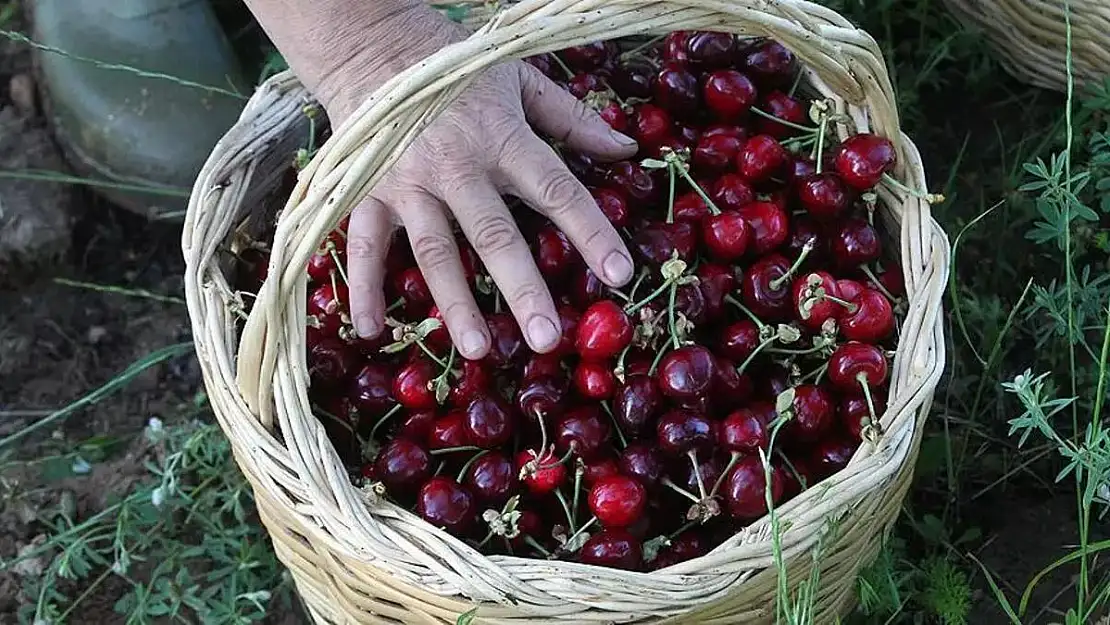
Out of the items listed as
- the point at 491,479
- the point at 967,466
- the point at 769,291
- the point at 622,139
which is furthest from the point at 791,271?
the point at 967,466

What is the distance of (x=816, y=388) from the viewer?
113cm

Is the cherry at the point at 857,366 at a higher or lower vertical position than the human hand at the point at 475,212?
lower

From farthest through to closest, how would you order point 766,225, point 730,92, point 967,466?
point 967,466, point 730,92, point 766,225

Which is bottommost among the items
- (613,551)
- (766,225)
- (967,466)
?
(967,466)

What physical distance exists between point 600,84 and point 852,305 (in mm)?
421

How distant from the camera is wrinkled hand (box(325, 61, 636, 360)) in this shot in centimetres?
111

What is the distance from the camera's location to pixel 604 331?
1103 millimetres

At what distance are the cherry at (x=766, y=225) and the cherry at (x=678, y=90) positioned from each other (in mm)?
182

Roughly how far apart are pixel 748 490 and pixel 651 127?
0.45 meters

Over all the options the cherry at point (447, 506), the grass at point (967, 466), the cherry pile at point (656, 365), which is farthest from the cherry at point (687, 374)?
the grass at point (967, 466)

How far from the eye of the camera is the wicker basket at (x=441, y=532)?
3.08ft

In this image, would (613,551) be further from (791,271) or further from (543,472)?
(791,271)

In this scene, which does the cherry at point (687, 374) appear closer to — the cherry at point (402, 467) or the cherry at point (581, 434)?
the cherry at point (581, 434)

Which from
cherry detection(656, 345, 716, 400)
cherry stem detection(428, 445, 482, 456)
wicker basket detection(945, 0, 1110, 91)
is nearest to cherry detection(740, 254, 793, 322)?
cherry detection(656, 345, 716, 400)
